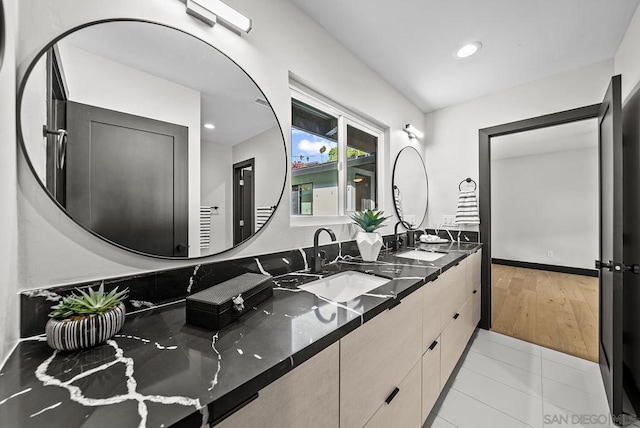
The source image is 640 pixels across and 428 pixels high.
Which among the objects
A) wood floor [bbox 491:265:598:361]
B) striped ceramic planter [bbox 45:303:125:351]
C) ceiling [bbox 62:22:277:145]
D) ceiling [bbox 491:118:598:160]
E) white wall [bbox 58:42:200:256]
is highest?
ceiling [bbox 491:118:598:160]

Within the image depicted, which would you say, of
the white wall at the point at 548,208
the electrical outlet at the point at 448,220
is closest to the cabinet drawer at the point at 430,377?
the electrical outlet at the point at 448,220

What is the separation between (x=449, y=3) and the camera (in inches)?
58.6

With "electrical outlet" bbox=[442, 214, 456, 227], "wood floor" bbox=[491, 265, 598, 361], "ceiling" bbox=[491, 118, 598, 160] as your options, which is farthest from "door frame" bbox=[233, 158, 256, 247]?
A: "ceiling" bbox=[491, 118, 598, 160]

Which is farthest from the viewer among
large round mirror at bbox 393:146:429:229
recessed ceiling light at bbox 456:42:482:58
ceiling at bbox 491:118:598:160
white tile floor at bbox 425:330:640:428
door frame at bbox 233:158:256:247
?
ceiling at bbox 491:118:598:160

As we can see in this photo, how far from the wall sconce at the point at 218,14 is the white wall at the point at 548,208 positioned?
17.9 feet

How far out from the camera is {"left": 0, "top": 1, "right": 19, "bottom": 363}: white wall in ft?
2.03

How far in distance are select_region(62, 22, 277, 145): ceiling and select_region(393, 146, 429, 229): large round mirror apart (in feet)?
5.13

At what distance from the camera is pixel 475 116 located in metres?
2.70

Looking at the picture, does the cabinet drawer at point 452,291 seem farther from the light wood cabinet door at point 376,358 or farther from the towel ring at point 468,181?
the towel ring at point 468,181

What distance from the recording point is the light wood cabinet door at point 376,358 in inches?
31.3

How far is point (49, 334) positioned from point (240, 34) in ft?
4.48

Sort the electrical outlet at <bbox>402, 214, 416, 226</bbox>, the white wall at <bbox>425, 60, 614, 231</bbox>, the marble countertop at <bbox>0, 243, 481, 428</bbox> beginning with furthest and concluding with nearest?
the electrical outlet at <bbox>402, 214, 416, 226</bbox> < the white wall at <bbox>425, 60, 614, 231</bbox> < the marble countertop at <bbox>0, 243, 481, 428</bbox>

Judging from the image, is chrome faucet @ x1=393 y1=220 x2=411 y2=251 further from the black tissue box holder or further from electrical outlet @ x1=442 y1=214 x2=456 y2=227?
the black tissue box holder

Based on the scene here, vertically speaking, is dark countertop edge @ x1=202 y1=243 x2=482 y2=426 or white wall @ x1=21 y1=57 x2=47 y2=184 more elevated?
white wall @ x1=21 y1=57 x2=47 y2=184
